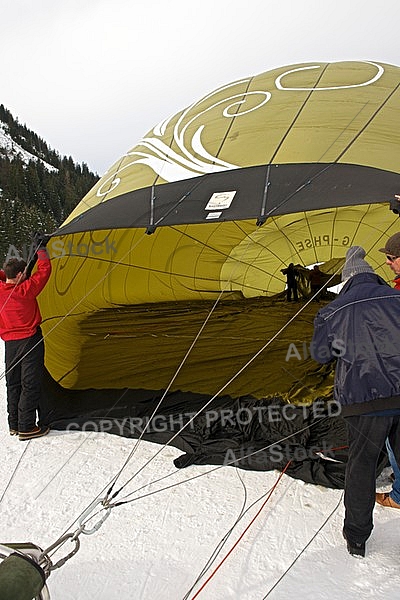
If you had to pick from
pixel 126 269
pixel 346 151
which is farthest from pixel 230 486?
pixel 126 269

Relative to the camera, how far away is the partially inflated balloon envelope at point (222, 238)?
8.62ft

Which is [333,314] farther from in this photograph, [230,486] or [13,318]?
[13,318]

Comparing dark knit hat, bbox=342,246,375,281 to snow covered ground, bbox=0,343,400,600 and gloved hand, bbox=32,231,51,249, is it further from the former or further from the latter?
gloved hand, bbox=32,231,51,249

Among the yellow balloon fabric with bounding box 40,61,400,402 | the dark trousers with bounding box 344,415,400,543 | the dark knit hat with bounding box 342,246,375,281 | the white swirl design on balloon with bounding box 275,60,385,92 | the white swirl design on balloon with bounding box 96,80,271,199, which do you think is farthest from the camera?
the white swirl design on balloon with bounding box 275,60,385,92

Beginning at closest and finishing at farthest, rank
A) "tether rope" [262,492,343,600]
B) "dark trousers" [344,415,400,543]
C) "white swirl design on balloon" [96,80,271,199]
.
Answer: "tether rope" [262,492,343,600] → "dark trousers" [344,415,400,543] → "white swirl design on balloon" [96,80,271,199]

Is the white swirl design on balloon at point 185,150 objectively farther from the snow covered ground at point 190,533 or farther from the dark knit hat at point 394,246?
the snow covered ground at point 190,533

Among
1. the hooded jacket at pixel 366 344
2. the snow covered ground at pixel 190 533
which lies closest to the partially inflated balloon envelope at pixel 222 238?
the hooded jacket at pixel 366 344

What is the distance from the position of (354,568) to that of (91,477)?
4.99 feet

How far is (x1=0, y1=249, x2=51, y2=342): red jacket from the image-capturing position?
332 cm

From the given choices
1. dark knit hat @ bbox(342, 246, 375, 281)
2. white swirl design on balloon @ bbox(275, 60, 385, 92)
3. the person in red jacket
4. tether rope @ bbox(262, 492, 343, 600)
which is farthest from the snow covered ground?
white swirl design on balloon @ bbox(275, 60, 385, 92)

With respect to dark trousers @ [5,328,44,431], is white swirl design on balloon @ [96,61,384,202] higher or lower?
higher

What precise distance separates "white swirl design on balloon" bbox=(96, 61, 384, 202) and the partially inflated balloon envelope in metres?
0.01

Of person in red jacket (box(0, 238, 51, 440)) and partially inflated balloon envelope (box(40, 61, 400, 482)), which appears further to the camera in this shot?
person in red jacket (box(0, 238, 51, 440))

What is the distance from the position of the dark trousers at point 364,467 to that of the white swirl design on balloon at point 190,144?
159 centimetres
